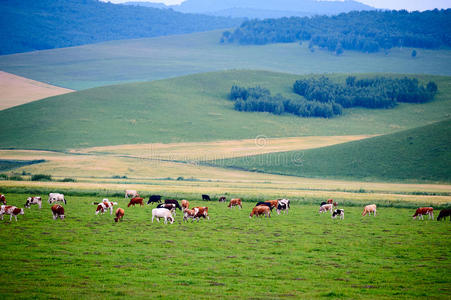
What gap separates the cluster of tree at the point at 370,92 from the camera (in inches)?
5674

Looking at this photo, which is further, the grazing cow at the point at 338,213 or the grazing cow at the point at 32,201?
the grazing cow at the point at 338,213

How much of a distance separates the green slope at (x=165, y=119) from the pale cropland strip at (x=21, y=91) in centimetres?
2360

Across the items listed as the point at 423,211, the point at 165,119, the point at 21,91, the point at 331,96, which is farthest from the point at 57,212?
the point at 21,91

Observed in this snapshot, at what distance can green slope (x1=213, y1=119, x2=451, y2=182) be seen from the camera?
7219cm

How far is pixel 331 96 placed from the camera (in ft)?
483

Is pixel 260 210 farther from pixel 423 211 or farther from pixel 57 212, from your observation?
pixel 57 212

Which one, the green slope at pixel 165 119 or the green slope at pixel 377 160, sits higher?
the green slope at pixel 165 119

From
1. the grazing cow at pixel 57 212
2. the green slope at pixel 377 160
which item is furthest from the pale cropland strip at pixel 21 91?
the grazing cow at pixel 57 212

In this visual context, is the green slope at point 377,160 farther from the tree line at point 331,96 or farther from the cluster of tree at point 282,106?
the tree line at point 331,96

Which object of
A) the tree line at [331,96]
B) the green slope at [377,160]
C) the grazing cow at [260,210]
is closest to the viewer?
the grazing cow at [260,210]

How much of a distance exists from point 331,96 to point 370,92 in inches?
475

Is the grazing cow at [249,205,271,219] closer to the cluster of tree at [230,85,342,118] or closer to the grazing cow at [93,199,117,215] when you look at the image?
the grazing cow at [93,199,117,215]

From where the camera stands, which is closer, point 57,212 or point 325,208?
point 57,212

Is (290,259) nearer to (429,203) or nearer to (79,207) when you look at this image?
(79,207)
